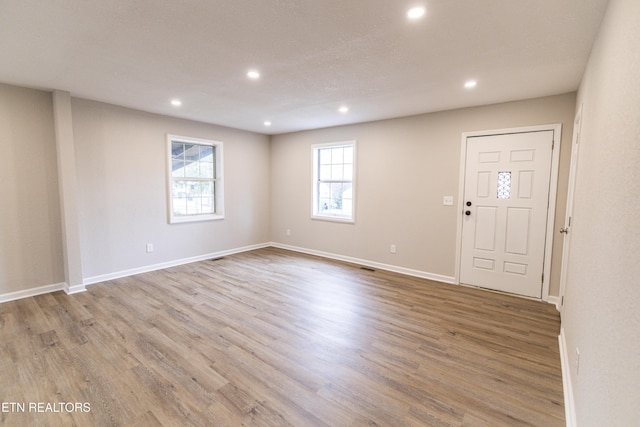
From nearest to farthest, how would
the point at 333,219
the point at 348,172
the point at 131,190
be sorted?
the point at 131,190
the point at 348,172
the point at 333,219

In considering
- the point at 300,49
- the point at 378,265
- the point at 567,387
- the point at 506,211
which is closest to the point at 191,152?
the point at 300,49

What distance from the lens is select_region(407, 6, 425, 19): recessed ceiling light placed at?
172 centimetres

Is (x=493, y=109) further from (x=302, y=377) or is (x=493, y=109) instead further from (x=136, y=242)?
(x=136, y=242)

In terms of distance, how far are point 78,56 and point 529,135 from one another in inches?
186

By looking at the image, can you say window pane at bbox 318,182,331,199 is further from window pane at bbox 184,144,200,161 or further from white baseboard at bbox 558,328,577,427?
white baseboard at bbox 558,328,577,427

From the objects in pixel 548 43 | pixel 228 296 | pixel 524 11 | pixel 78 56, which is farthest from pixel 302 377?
pixel 78 56

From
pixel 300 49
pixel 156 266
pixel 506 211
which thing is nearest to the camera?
pixel 300 49

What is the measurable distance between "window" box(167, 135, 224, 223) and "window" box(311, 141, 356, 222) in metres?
1.85

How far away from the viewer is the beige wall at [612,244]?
90 cm

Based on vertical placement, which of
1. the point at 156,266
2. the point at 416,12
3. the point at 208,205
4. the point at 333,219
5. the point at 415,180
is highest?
the point at 416,12

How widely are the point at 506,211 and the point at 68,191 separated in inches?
214

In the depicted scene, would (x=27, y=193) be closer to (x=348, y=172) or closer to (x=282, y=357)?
(x=282, y=357)

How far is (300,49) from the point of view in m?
2.26

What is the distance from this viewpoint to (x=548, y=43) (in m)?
2.10
